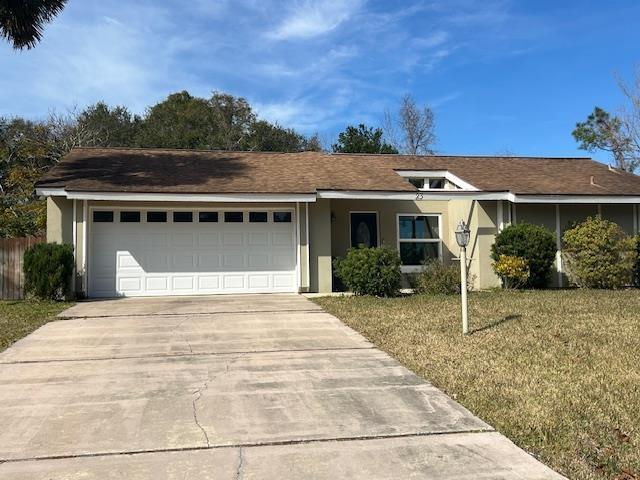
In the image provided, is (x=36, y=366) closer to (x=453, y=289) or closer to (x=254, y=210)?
(x=254, y=210)

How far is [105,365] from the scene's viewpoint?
712cm

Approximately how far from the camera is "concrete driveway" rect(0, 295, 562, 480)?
13.4 ft

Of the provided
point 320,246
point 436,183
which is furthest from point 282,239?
point 436,183

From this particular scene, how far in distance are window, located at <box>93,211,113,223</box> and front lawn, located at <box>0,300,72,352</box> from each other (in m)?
2.58

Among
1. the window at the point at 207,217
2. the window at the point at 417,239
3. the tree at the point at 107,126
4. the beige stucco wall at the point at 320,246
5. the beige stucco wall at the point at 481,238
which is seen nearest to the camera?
the window at the point at 207,217

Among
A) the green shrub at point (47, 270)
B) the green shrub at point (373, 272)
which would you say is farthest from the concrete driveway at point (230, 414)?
the green shrub at point (373, 272)

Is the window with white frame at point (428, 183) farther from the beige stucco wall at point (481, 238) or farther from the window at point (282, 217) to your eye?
the window at point (282, 217)

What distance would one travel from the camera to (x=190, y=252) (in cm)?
1470

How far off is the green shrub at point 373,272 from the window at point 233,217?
3213 mm

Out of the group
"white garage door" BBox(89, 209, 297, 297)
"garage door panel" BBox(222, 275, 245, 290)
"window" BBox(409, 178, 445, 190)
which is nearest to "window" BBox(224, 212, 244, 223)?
"white garage door" BBox(89, 209, 297, 297)

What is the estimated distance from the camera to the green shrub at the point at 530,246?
49.0 ft

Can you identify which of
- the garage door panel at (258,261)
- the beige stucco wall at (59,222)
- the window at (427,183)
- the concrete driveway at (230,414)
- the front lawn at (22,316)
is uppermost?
the window at (427,183)

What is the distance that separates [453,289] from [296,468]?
1074cm

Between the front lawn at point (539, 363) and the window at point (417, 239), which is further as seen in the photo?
the window at point (417, 239)
